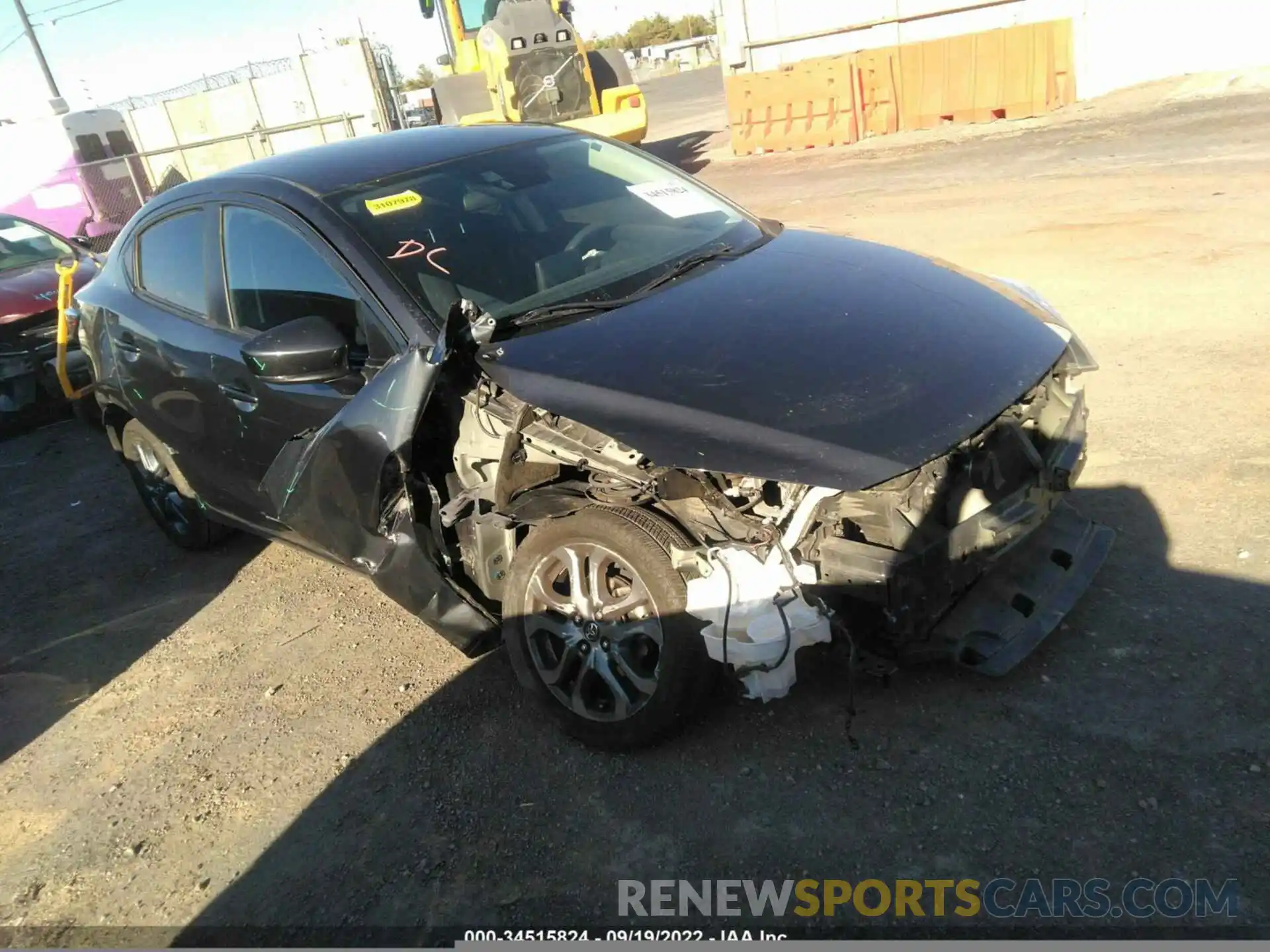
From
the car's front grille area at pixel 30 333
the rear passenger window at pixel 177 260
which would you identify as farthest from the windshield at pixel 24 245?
the rear passenger window at pixel 177 260

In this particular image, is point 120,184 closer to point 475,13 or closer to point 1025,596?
point 475,13

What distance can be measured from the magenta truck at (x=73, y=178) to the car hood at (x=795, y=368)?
16178mm

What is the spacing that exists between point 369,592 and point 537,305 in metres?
1.80

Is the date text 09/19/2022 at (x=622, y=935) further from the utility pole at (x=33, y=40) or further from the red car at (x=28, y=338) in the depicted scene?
the utility pole at (x=33, y=40)

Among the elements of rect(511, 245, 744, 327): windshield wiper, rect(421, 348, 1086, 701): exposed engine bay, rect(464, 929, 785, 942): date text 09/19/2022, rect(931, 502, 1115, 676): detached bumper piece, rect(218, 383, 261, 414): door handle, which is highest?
rect(511, 245, 744, 327): windshield wiper

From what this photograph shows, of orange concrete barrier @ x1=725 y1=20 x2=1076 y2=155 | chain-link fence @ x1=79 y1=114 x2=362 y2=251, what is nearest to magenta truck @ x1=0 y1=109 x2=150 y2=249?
chain-link fence @ x1=79 y1=114 x2=362 y2=251

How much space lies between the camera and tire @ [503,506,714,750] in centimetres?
275

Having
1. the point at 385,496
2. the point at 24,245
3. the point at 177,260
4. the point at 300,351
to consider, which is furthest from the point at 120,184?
the point at 385,496

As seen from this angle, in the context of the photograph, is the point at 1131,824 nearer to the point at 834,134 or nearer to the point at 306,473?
the point at 306,473

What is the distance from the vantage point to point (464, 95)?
1538cm

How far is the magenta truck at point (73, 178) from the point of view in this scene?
1684cm

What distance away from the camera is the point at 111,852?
3057 mm

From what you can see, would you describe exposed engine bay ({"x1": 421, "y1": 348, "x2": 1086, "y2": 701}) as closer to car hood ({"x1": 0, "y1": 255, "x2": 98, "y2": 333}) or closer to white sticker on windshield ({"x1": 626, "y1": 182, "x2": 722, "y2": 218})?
white sticker on windshield ({"x1": 626, "y1": 182, "x2": 722, "y2": 218})

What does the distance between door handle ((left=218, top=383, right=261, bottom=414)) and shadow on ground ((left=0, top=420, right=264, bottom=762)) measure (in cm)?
130
